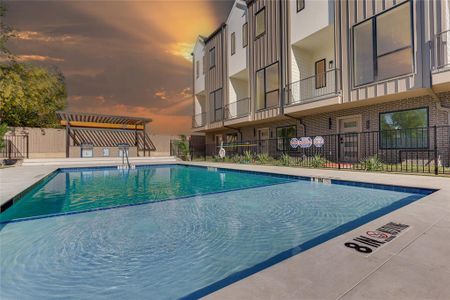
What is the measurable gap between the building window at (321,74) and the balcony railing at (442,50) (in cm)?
457

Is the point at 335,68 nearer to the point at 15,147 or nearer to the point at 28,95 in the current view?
the point at 15,147

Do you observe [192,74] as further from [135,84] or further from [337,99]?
[337,99]

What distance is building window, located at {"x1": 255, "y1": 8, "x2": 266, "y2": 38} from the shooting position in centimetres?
1385

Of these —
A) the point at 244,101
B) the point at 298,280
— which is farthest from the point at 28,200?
the point at 244,101

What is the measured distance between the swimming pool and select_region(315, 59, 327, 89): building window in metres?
7.58

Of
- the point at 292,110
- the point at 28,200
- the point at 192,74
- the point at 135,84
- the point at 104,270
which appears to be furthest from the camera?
the point at 135,84

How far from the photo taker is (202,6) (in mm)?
13867

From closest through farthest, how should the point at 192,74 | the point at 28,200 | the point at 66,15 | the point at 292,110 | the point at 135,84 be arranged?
the point at 28,200 < the point at 292,110 < the point at 66,15 < the point at 192,74 < the point at 135,84

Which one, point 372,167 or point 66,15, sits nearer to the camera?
point 372,167

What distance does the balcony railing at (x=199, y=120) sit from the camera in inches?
797

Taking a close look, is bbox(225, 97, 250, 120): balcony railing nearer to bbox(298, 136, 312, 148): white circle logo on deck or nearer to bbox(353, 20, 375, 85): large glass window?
bbox(298, 136, 312, 148): white circle logo on deck

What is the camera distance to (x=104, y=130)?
19.7 metres

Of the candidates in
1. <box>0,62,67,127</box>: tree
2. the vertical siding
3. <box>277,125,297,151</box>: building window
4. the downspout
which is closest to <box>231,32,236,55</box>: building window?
the vertical siding

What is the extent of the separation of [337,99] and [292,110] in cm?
227
